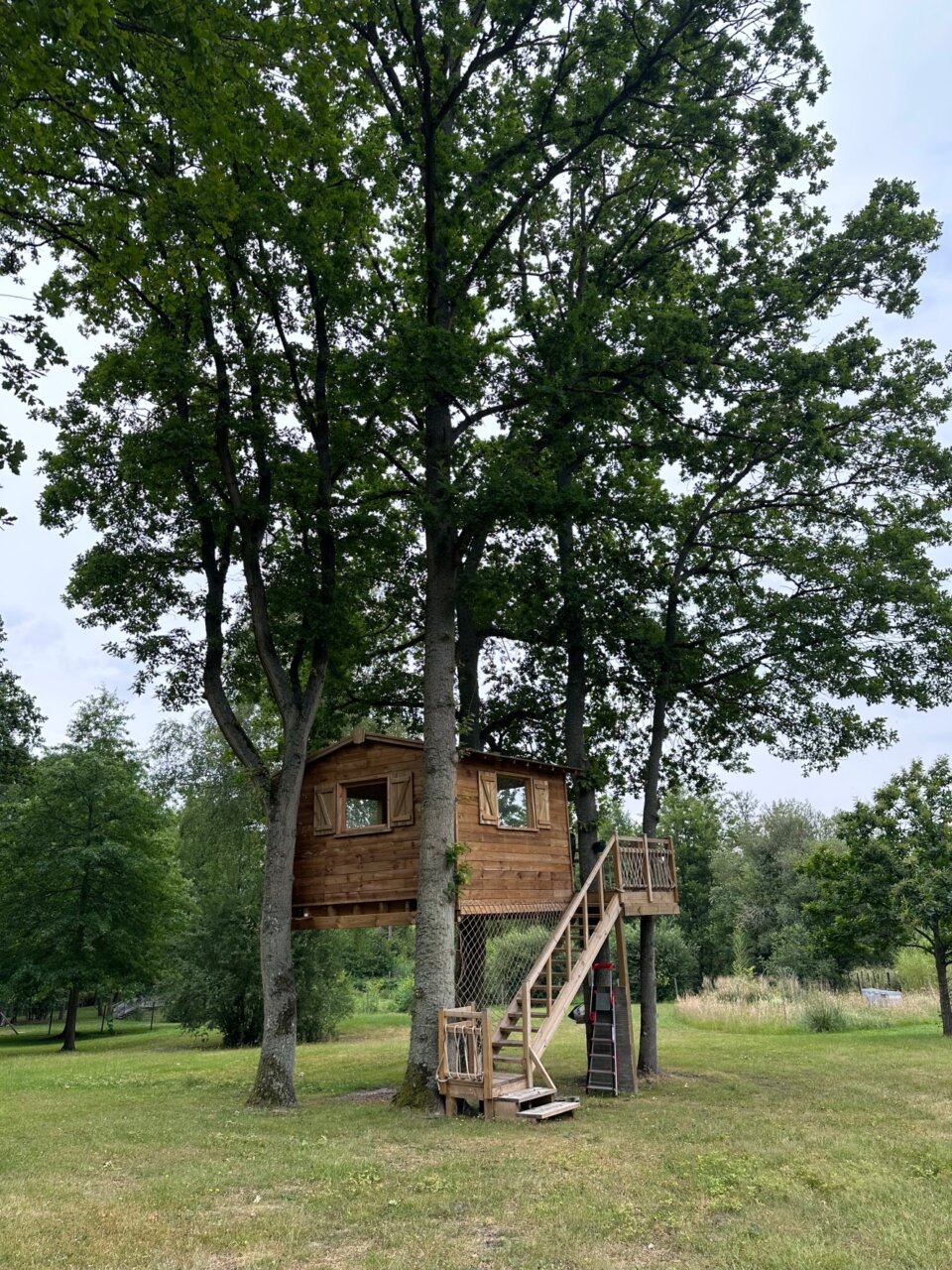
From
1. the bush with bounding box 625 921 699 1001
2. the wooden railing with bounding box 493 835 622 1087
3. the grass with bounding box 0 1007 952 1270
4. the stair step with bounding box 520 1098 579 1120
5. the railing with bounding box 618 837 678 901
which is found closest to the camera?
the grass with bounding box 0 1007 952 1270

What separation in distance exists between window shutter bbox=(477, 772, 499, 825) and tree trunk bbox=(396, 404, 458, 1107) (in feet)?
3.79

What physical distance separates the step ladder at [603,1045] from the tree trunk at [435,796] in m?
3.05

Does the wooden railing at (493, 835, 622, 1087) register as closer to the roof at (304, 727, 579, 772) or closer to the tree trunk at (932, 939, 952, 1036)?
the roof at (304, 727, 579, 772)

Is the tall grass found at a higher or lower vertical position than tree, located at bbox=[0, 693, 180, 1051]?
lower

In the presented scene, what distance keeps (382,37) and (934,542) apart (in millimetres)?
13738

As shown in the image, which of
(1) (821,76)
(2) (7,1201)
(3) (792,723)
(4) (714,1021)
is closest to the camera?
(2) (7,1201)

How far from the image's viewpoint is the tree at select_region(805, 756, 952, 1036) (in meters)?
21.7

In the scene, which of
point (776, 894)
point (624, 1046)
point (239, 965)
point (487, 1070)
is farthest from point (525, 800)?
point (776, 894)

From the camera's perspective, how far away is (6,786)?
33.6 m

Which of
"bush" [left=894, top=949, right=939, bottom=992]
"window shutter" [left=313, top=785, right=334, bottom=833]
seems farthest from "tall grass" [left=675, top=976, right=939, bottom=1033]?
"window shutter" [left=313, top=785, right=334, bottom=833]

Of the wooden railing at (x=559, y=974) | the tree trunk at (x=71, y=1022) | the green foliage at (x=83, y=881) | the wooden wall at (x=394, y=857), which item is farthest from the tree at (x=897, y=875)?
the tree trunk at (x=71, y=1022)

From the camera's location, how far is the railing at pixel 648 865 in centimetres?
1658

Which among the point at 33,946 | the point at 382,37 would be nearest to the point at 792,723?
the point at 382,37

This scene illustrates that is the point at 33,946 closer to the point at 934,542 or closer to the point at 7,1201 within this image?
the point at 7,1201
